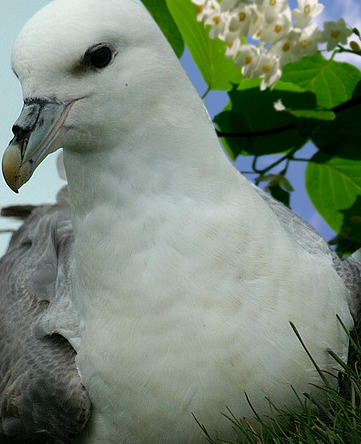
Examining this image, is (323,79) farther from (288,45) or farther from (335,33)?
(288,45)

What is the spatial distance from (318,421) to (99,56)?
86 centimetres

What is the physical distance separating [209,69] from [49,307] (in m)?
0.90

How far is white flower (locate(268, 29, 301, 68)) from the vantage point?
1.90 metres

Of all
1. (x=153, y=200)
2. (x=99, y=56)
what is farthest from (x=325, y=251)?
(x=99, y=56)

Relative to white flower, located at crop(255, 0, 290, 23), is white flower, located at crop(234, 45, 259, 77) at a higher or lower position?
lower

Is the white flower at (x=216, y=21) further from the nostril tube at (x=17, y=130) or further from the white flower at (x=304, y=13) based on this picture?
the nostril tube at (x=17, y=130)

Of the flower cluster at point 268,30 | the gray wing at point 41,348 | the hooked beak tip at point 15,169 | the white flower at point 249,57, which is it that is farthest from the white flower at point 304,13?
the gray wing at point 41,348

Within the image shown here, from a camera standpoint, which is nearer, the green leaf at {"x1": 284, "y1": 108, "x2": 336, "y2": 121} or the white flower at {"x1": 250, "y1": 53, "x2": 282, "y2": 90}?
the white flower at {"x1": 250, "y1": 53, "x2": 282, "y2": 90}

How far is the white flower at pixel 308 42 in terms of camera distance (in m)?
1.91

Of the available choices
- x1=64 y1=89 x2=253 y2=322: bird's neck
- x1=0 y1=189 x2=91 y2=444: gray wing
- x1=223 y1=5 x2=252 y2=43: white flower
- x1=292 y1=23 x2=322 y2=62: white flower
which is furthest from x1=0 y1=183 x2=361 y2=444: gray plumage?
x1=223 y1=5 x2=252 y2=43: white flower

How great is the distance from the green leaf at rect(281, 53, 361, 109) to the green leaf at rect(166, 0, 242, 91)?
0.65ft

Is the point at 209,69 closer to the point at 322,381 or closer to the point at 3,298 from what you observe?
the point at 3,298

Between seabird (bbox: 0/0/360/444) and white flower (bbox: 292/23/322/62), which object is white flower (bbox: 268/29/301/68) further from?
seabird (bbox: 0/0/360/444)

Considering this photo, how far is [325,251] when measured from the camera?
7.10 feet
